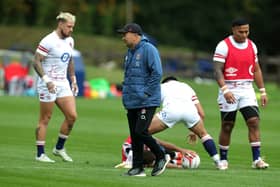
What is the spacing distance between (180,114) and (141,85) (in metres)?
1.54

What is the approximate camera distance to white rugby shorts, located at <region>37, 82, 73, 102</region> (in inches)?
694

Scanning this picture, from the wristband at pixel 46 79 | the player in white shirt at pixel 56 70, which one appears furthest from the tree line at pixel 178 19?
the wristband at pixel 46 79

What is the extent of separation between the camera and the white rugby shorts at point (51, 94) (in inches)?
694

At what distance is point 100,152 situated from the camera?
20141mm

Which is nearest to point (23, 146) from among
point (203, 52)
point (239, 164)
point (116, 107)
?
point (239, 164)

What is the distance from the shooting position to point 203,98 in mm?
41312

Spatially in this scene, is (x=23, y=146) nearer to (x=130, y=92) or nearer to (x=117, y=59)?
(x=130, y=92)

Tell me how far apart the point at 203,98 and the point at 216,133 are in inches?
622

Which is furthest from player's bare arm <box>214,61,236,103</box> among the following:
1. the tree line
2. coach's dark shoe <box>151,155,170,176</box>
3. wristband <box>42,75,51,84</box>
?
the tree line

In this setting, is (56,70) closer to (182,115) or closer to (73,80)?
(73,80)

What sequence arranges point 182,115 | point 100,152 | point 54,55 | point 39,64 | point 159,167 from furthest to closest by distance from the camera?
point 100,152, point 54,55, point 39,64, point 182,115, point 159,167

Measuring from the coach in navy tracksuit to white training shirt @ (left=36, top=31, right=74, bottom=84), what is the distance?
2528mm

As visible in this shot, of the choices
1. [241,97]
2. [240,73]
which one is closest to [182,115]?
[241,97]

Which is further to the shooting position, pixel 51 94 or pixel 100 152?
pixel 100 152
